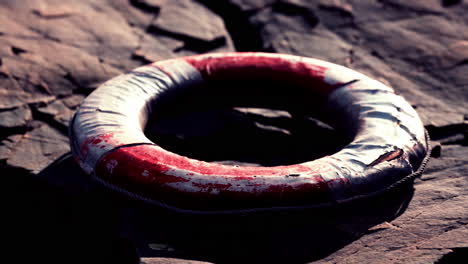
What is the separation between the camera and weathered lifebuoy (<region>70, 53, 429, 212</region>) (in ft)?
4.81

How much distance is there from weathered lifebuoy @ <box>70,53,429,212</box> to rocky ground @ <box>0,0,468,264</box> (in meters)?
0.09

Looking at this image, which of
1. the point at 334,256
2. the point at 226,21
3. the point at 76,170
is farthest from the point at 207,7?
the point at 334,256

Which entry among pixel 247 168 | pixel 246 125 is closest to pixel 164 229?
pixel 247 168

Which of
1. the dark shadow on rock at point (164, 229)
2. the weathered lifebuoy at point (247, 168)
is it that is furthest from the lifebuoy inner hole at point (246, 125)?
the dark shadow on rock at point (164, 229)

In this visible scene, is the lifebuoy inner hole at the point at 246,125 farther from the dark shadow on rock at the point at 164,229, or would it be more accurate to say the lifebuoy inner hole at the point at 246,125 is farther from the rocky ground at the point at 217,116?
the dark shadow on rock at the point at 164,229

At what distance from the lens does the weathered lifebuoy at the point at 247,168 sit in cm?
147

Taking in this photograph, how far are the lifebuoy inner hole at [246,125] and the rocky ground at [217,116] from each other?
0.04m

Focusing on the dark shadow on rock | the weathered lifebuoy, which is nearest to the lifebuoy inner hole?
the weathered lifebuoy

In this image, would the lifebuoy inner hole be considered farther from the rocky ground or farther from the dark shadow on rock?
the dark shadow on rock

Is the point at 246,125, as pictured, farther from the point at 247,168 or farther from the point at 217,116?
the point at 247,168

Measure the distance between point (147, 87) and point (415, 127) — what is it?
2.95 feet

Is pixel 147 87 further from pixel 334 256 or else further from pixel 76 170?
pixel 334 256

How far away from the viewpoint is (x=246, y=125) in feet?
7.12

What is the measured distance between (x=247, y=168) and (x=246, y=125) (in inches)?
25.8
